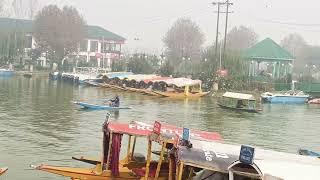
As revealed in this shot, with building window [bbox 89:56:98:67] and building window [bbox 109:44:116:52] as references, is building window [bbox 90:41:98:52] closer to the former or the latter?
building window [bbox 89:56:98:67]

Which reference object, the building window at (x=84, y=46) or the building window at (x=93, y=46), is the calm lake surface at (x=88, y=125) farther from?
the building window at (x=93, y=46)

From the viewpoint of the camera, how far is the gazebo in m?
75.1

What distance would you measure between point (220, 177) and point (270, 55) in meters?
65.5

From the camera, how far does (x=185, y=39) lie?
358 ft

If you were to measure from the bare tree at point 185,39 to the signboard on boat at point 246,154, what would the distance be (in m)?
97.9

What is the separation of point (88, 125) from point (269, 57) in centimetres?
4867

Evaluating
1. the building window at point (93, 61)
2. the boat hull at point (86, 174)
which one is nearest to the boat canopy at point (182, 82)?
the boat hull at point (86, 174)

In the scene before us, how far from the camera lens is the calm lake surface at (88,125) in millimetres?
21759

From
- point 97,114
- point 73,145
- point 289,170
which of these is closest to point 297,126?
point 97,114

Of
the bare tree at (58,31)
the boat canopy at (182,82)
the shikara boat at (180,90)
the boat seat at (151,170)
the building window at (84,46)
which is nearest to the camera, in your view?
the boat seat at (151,170)

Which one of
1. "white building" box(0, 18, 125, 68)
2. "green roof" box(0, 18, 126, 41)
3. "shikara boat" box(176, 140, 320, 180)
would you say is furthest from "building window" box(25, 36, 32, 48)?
"shikara boat" box(176, 140, 320, 180)

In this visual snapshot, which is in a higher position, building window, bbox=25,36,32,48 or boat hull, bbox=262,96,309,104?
building window, bbox=25,36,32,48

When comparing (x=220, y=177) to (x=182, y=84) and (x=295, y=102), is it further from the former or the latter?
(x=295, y=102)

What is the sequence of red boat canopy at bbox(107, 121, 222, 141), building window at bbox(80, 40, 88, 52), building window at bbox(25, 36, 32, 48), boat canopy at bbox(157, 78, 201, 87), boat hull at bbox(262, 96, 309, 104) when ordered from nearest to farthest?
red boat canopy at bbox(107, 121, 222, 141), boat canopy at bbox(157, 78, 201, 87), boat hull at bbox(262, 96, 309, 104), building window at bbox(80, 40, 88, 52), building window at bbox(25, 36, 32, 48)
